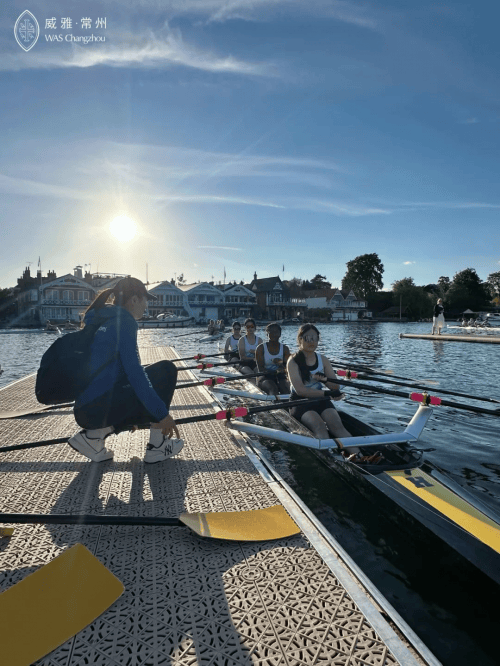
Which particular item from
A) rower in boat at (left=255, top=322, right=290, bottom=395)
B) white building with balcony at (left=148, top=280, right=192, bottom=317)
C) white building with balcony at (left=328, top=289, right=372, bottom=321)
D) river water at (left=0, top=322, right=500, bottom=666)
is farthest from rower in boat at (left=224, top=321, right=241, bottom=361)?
white building with balcony at (left=328, top=289, right=372, bottom=321)

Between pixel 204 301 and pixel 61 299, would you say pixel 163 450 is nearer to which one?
pixel 61 299

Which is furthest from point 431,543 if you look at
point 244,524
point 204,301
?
point 204,301

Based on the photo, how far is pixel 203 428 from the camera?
638 centimetres

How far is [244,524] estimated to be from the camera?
332 centimetres

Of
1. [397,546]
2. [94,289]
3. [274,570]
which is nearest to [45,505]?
[274,570]

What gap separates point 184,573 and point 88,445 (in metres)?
2.39

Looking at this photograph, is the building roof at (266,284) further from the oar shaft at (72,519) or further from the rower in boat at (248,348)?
the oar shaft at (72,519)

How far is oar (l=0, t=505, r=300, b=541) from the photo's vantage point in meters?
2.98

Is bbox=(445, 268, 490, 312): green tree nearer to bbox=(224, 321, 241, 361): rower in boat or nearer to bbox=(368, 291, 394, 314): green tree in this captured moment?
bbox=(368, 291, 394, 314): green tree

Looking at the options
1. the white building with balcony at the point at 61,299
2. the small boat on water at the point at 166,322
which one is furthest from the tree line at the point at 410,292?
the white building with balcony at the point at 61,299

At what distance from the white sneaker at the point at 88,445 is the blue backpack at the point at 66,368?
0.80 metres

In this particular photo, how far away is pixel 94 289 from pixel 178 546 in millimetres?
75546

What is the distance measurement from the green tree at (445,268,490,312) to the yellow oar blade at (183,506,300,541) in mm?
109294

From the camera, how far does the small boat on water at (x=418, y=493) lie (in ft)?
10.8
